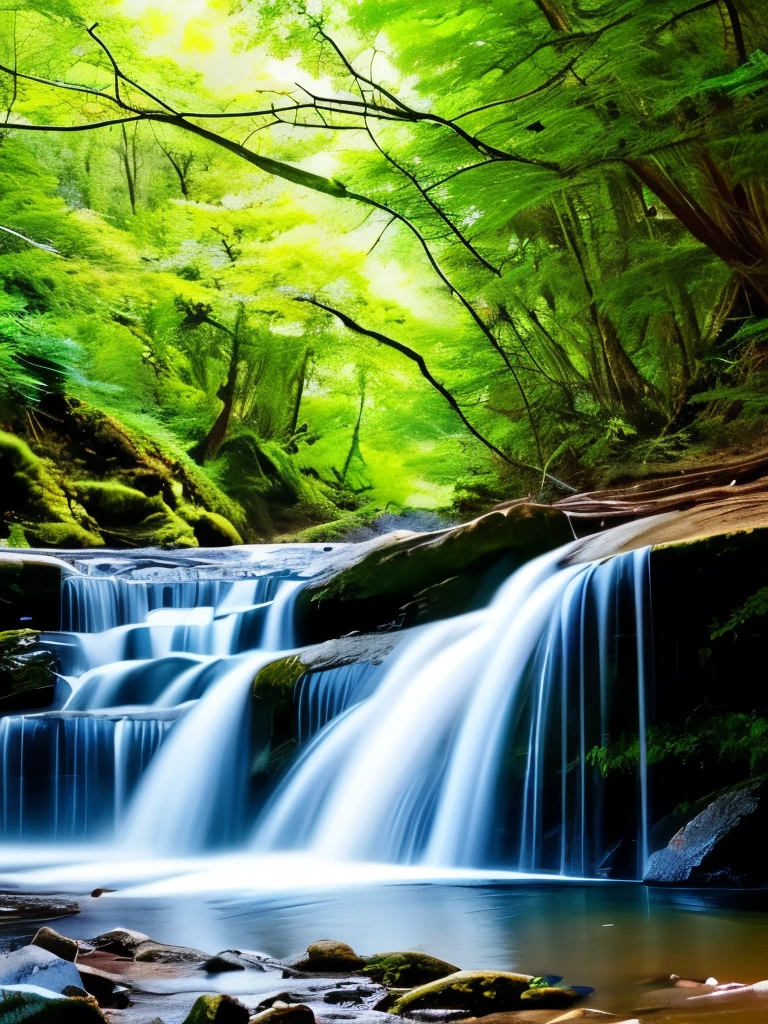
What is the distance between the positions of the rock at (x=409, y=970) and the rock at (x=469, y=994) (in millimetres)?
176

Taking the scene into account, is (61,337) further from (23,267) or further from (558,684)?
(558,684)

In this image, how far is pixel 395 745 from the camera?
579 centimetres

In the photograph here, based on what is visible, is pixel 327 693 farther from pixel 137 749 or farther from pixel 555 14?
pixel 555 14

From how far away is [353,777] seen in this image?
5.76 m

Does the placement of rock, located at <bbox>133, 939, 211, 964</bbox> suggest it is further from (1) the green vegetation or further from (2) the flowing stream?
(1) the green vegetation

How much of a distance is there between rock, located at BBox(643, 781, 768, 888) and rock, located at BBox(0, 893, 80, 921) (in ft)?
8.96

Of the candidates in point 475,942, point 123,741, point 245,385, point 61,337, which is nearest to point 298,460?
point 245,385

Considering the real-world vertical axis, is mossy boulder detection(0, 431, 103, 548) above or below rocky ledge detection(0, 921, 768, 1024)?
above

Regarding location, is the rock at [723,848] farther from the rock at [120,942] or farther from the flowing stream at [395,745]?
the rock at [120,942]

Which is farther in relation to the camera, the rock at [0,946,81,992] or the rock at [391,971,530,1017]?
the rock at [391,971,530,1017]

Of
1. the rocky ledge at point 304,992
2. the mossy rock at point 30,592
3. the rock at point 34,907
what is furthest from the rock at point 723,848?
the mossy rock at point 30,592

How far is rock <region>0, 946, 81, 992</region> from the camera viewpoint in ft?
7.45

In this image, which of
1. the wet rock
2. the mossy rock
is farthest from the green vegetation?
the wet rock

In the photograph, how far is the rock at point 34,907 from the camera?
3.99m
